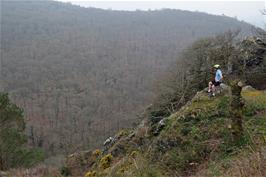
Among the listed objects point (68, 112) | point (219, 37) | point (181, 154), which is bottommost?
point (68, 112)

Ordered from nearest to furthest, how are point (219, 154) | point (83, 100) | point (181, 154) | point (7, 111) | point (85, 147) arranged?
point (219, 154) < point (181, 154) < point (7, 111) < point (85, 147) < point (83, 100)

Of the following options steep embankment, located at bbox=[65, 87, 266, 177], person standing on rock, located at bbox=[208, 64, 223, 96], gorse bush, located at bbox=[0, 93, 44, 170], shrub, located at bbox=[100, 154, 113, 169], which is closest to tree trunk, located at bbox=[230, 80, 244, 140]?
steep embankment, located at bbox=[65, 87, 266, 177]

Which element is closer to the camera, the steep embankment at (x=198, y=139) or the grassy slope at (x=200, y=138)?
the steep embankment at (x=198, y=139)

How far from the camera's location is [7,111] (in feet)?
89.4

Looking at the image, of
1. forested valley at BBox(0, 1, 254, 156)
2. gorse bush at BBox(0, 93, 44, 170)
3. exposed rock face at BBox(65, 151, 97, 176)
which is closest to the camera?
exposed rock face at BBox(65, 151, 97, 176)

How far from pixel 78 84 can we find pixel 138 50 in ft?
132

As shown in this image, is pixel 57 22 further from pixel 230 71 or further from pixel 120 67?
pixel 230 71

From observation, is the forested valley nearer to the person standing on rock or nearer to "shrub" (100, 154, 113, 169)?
"shrub" (100, 154, 113, 169)

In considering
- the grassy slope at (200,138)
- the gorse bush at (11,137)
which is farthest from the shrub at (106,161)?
the gorse bush at (11,137)

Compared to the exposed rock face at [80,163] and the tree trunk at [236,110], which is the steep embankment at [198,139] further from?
the exposed rock face at [80,163]

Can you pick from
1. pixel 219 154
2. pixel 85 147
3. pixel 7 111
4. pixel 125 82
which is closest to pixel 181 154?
pixel 219 154

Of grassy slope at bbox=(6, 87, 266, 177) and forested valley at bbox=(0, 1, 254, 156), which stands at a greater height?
grassy slope at bbox=(6, 87, 266, 177)

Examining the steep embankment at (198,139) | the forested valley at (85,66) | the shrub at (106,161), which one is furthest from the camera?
the forested valley at (85,66)

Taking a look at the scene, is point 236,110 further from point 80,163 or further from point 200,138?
point 80,163
